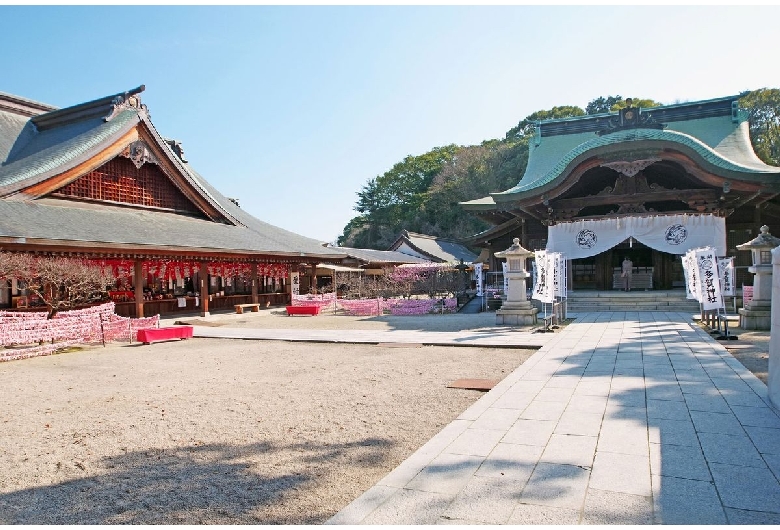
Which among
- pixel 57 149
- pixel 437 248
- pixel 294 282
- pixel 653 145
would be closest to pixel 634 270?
pixel 653 145

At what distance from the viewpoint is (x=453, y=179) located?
166ft

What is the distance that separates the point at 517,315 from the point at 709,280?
459 centimetres

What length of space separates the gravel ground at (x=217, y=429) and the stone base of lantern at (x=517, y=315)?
12.8 feet

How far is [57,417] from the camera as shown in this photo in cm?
589

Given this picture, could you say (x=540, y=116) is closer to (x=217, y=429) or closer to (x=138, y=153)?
(x=138, y=153)

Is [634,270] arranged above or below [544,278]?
above

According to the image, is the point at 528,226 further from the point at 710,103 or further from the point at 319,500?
the point at 319,500

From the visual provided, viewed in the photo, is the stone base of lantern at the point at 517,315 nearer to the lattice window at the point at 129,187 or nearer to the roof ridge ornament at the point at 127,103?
the lattice window at the point at 129,187

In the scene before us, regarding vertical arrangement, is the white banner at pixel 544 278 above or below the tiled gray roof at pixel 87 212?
below

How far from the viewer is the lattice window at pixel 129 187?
17.4 m

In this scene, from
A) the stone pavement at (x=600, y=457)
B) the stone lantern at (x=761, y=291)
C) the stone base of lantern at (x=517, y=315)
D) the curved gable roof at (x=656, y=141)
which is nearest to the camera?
the stone pavement at (x=600, y=457)

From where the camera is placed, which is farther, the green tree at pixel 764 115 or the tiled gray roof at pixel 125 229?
the green tree at pixel 764 115

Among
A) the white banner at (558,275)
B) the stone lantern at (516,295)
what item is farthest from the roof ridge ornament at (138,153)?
the white banner at (558,275)

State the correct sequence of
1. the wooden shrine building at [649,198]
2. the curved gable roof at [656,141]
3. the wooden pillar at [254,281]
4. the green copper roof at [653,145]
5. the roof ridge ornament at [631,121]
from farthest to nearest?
the wooden pillar at [254,281], the roof ridge ornament at [631,121], the wooden shrine building at [649,198], the curved gable roof at [656,141], the green copper roof at [653,145]
